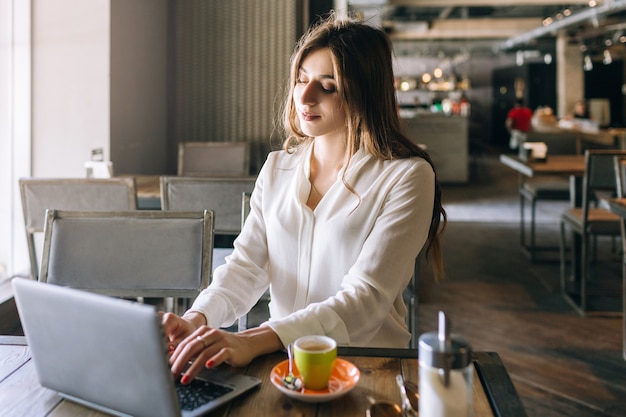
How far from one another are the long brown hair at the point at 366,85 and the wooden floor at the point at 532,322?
62.5 inches

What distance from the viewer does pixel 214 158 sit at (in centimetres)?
397

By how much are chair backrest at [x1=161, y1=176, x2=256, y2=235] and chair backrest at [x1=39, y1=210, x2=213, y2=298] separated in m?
0.85

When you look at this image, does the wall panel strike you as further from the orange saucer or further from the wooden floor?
the orange saucer

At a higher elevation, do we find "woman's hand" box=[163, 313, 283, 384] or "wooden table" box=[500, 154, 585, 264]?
"wooden table" box=[500, 154, 585, 264]

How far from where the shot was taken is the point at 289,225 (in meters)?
1.58

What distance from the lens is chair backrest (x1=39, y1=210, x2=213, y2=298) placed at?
5.66 ft

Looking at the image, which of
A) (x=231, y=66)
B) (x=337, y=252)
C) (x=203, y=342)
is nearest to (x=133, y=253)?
(x=337, y=252)

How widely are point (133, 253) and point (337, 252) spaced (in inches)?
23.6

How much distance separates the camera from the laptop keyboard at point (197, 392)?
0.98 m

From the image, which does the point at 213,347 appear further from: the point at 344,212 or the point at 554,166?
the point at 554,166

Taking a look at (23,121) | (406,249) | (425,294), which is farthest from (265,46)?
(406,249)

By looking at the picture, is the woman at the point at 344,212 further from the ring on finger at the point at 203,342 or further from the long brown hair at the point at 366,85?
the ring on finger at the point at 203,342

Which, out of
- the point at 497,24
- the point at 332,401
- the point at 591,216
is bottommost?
the point at 332,401

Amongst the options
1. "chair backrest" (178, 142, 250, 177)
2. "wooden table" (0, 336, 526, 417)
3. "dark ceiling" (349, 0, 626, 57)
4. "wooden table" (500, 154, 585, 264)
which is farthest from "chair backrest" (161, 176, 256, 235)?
"dark ceiling" (349, 0, 626, 57)
